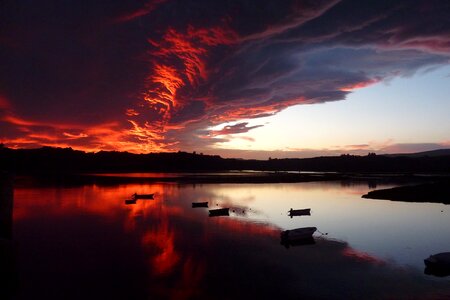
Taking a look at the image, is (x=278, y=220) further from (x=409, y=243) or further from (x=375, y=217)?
(x=409, y=243)

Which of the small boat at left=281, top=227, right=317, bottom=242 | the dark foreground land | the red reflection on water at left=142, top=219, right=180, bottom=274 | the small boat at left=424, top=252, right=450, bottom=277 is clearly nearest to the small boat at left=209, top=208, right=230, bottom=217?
the red reflection on water at left=142, top=219, right=180, bottom=274

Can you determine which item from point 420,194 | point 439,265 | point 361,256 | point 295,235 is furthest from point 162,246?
point 420,194

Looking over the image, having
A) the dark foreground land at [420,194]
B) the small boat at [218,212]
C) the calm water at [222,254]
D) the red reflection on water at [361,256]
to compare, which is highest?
the dark foreground land at [420,194]

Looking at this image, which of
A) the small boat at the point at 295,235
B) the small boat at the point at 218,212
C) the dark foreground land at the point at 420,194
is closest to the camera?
the small boat at the point at 295,235

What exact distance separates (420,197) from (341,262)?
55.4 m

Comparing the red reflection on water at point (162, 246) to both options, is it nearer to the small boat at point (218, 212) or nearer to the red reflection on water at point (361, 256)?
the small boat at point (218, 212)

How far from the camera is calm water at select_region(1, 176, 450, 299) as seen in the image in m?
24.8

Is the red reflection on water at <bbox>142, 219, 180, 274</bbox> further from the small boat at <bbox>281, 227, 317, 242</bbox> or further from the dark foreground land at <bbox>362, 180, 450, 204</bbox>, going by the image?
the dark foreground land at <bbox>362, 180, 450, 204</bbox>

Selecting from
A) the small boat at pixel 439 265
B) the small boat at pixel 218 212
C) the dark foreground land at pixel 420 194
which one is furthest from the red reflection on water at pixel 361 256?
the dark foreground land at pixel 420 194

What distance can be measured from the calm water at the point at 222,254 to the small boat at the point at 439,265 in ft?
3.62

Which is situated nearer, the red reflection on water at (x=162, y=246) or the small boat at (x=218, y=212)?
the red reflection on water at (x=162, y=246)

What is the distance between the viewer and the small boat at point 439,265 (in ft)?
92.1

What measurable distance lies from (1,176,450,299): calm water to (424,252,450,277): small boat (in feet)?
3.62

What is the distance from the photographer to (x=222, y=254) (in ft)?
116
